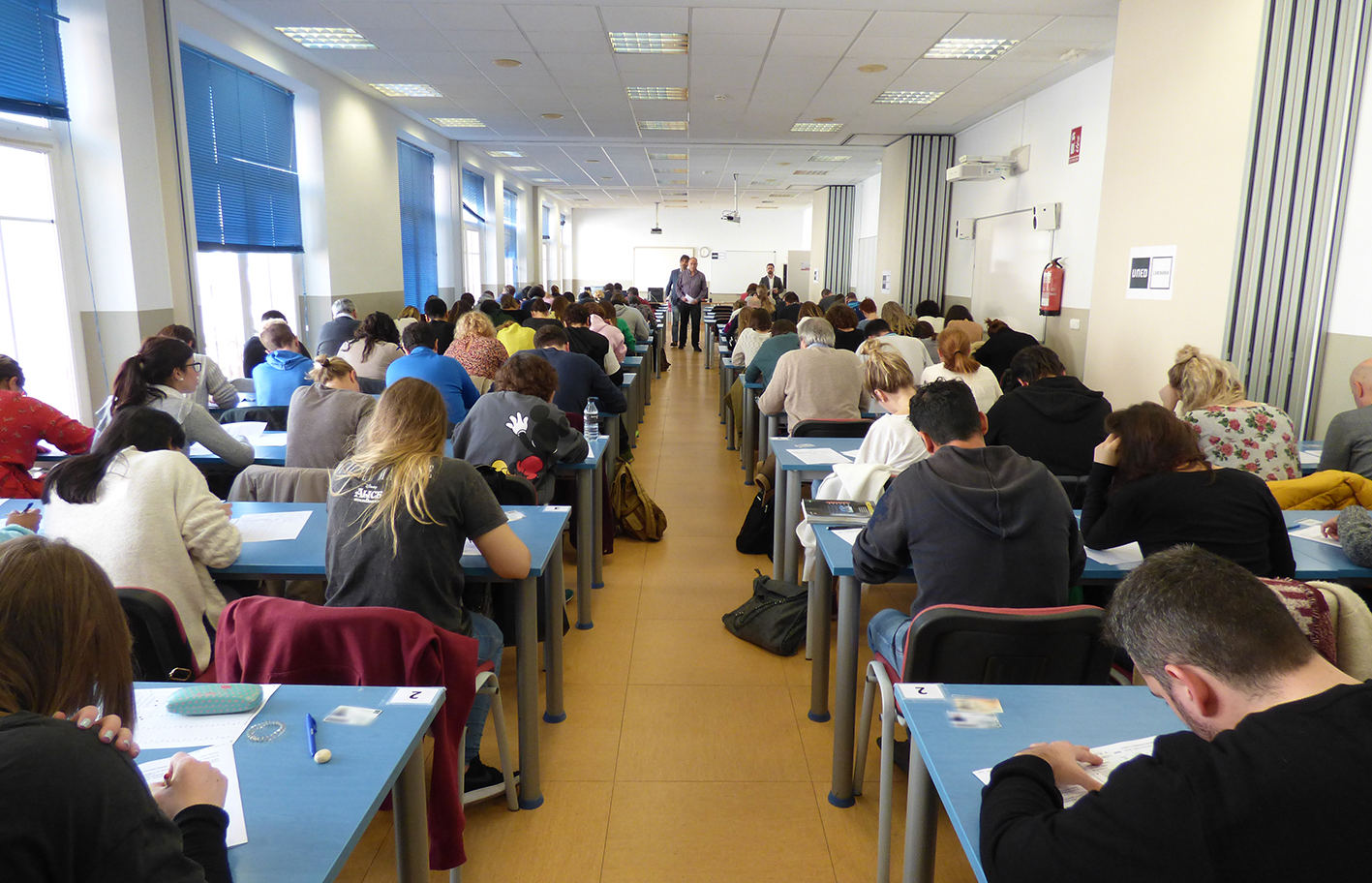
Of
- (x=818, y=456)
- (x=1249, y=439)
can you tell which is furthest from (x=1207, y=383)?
(x=818, y=456)

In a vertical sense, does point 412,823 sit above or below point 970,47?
below

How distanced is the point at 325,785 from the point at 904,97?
814 cm

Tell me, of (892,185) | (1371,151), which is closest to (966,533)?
(1371,151)

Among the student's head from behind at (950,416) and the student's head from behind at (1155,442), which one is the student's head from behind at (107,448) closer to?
the student's head from behind at (950,416)

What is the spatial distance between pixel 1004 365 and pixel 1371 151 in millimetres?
2907

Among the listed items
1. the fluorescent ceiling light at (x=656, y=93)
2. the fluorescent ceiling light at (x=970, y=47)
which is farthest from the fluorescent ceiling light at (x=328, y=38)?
the fluorescent ceiling light at (x=970, y=47)

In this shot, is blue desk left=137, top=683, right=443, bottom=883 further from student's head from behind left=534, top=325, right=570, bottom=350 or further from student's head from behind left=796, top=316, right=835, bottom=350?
student's head from behind left=796, top=316, right=835, bottom=350

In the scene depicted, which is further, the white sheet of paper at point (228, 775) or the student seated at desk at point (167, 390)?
the student seated at desk at point (167, 390)

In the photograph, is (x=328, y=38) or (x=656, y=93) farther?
(x=656, y=93)

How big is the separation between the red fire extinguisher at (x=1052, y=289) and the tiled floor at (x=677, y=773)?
14.0 feet

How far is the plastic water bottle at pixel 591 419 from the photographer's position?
4.29 m

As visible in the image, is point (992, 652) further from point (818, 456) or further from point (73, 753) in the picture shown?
point (818, 456)

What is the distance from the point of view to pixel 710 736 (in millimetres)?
2848

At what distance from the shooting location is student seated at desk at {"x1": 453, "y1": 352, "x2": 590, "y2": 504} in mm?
3420
